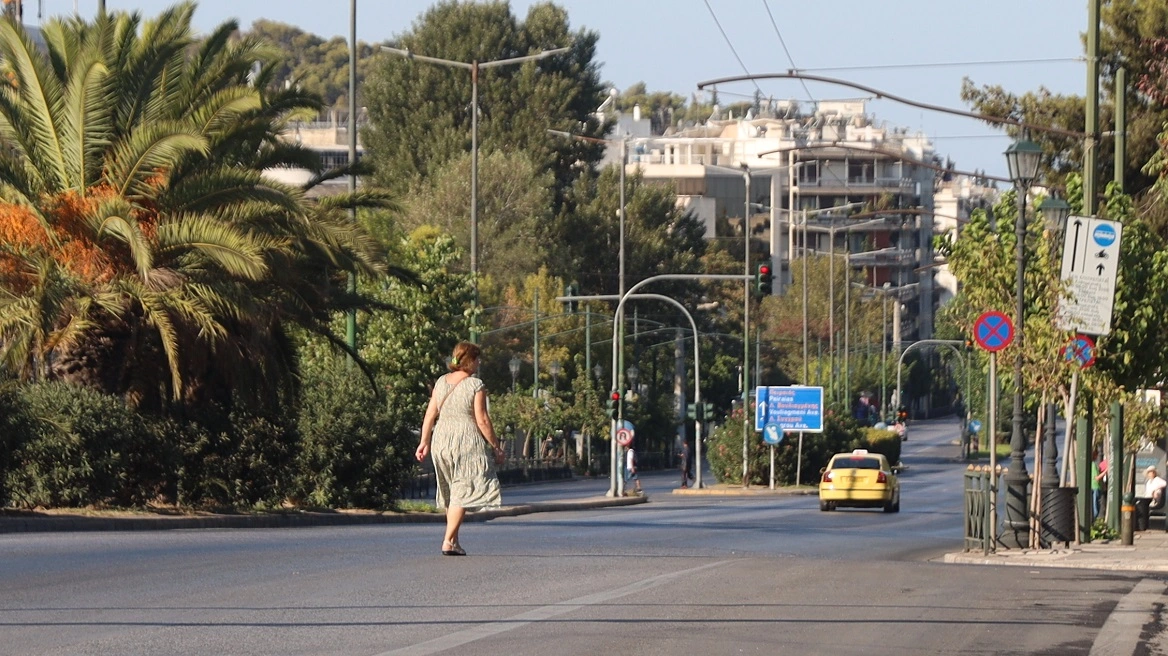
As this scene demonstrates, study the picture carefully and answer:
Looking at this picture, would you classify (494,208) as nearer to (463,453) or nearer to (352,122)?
(352,122)

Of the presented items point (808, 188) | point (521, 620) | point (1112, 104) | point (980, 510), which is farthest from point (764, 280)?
point (808, 188)

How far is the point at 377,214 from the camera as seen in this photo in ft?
200

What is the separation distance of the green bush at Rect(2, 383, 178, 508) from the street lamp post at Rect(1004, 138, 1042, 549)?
11.6m

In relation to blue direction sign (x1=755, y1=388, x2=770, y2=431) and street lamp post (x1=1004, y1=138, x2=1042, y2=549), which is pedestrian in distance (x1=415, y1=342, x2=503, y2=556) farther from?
blue direction sign (x1=755, y1=388, x2=770, y2=431)

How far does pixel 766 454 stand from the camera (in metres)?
65.0

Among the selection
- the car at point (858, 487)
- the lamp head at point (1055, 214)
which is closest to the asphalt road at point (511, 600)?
the lamp head at point (1055, 214)

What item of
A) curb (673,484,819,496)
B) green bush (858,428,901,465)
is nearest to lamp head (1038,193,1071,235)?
curb (673,484,819,496)

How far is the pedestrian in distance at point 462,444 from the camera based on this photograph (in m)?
14.6

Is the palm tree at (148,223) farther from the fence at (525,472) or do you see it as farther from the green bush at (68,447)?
the fence at (525,472)

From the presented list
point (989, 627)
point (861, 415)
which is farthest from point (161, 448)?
point (861, 415)

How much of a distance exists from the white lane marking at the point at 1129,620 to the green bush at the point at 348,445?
55.8 ft

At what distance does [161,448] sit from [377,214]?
35.6 meters

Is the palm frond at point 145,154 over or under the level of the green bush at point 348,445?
over

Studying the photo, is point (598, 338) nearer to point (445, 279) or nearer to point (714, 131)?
point (445, 279)
